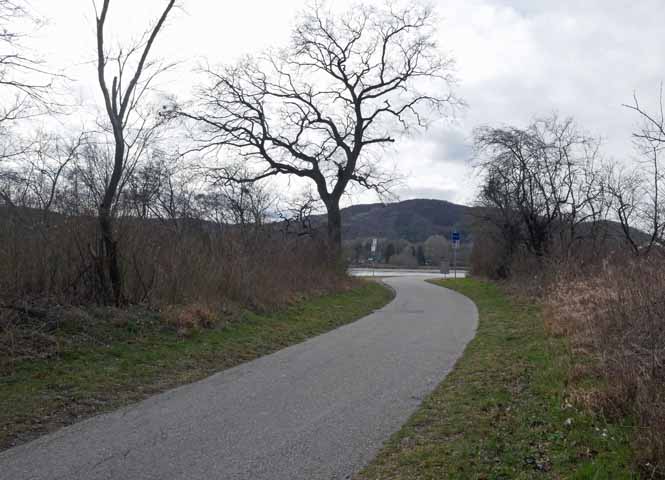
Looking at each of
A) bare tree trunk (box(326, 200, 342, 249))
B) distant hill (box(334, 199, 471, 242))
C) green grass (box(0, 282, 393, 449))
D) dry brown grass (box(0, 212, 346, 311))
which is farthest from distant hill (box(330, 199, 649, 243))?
green grass (box(0, 282, 393, 449))

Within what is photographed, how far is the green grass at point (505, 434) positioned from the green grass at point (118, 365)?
3.73m

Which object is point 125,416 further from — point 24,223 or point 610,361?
point 24,223

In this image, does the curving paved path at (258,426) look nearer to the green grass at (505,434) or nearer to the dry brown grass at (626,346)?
the green grass at (505,434)

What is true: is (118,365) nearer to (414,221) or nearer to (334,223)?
(334,223)

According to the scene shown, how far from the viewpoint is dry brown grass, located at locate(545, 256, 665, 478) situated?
5.20 meters

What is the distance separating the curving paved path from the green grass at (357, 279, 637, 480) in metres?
0.31

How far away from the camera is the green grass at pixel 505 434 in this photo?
5.14 m

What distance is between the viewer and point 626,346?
24.8ft

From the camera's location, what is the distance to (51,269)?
11.9 metres

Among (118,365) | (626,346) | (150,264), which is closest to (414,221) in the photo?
(150,264)

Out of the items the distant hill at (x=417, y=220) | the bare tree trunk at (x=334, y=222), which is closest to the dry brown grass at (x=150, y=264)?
the bare tree trunk at (x=334, y=222)

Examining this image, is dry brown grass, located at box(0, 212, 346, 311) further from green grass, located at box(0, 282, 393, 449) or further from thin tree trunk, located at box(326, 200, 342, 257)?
thin tree trunk, located at box(326, 200, 342, 257)

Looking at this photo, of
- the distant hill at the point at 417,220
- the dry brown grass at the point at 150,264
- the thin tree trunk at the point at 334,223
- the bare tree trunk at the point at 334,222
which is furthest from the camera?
the distant hill at the point at 417,220

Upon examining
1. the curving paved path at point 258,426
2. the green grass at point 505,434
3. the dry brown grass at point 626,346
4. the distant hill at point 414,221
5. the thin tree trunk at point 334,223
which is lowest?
the curving paved path at point 258,426
